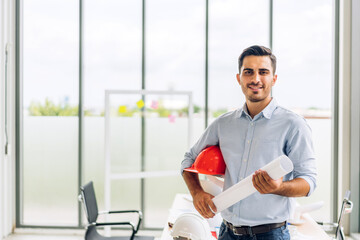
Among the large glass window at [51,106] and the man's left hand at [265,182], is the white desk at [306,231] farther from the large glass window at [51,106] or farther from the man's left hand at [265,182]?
the large glass window at [51,106]

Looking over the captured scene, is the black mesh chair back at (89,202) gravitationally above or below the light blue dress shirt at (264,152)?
below

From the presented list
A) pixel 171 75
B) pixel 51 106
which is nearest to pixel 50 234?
pixel 51 106

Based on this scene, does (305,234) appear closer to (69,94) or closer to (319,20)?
(319,20)

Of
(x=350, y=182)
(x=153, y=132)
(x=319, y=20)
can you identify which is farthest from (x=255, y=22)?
(x=350, y=182)

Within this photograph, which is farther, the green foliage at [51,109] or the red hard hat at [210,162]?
the green foliage at [51,109]

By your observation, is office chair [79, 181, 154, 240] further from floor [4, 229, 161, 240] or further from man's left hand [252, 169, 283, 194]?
man's left hand [252, 169, 283, 194]

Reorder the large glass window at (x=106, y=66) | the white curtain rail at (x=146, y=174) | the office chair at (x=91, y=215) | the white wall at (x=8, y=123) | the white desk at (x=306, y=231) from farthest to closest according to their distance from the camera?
the large glass window at (x=106, y=66), the white wall at (x=8, y=123), the white curtain rail at (x=146, y=174), the office chair at (x=91, y=215), the white desk at (x=306, y=231)

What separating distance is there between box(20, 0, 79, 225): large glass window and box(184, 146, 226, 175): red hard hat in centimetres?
307

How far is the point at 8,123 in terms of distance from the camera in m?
4.34

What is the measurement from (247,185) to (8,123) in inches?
147

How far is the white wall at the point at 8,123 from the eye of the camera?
4.18 metres

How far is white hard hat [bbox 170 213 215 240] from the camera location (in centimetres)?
174

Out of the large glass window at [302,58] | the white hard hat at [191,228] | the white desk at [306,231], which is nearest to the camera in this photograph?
the white hard hat at [191,228]

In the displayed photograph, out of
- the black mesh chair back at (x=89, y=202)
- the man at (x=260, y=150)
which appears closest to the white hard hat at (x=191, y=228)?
the man at (x=260, y=150)
